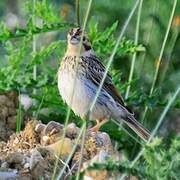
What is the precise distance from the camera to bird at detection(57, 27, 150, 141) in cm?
773

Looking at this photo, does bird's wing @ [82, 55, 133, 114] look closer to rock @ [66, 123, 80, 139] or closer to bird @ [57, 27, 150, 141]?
bird @ [57, 27, 150, 141]

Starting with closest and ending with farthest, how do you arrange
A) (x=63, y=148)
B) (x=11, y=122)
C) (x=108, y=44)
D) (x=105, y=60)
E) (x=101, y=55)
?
(x=63, y=148) < (x=11, y=122) < (x=108, y=44) < (x=101, y=55) < (x=105, y=60)

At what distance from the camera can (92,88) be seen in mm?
7898

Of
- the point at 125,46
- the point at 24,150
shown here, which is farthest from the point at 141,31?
the point at 24,150

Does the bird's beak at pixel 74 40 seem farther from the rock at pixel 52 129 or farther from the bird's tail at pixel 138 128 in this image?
the rock at pixel 52 129

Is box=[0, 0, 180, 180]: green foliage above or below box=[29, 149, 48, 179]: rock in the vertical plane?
below

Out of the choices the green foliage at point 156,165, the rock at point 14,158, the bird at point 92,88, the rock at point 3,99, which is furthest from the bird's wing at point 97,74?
the green foliage at point 156,165

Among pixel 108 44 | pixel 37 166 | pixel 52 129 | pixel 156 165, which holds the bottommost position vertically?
pixel 108 44

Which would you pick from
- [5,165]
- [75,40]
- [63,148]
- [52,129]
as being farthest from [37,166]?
[75,40]

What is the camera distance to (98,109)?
7.99m

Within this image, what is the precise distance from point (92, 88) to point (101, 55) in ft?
2.53

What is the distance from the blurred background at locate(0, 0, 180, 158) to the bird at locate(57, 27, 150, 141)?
12 cm

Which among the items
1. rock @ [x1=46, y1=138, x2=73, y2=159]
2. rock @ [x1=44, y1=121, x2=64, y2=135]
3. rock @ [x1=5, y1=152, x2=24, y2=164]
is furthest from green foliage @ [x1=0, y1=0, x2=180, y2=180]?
rock @ [x1=5, y1=152, x2=24, y2=164]

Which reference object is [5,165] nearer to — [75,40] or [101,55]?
[75,40]
